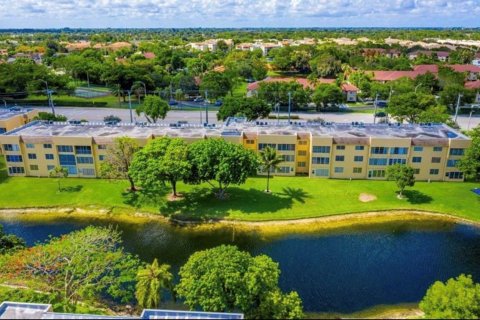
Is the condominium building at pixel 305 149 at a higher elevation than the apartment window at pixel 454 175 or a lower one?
higher

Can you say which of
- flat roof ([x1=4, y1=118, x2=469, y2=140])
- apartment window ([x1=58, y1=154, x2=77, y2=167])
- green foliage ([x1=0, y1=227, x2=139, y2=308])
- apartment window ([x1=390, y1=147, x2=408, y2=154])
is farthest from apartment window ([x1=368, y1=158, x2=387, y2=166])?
apartment window ([x1=58, y1=154, x2=77, y2=167])

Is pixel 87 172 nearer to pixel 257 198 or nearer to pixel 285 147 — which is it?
pixel 257 198

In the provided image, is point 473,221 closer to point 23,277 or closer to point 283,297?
point 283,297

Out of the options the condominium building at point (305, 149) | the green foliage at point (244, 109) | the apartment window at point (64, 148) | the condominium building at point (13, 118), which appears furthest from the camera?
the green foliage at point (244, 109)

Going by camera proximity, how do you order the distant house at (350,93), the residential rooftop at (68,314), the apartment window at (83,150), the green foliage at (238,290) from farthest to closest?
the distant house at (350,93) → the apartment window at (83,150) → the green foliage at (238,290) → the residential rooftop at (68,314)

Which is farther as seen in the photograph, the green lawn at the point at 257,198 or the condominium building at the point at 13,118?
the condominium building at the point at 13,118

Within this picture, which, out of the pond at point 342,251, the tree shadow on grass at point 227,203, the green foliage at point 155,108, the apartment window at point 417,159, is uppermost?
the green foliage at point 155,108

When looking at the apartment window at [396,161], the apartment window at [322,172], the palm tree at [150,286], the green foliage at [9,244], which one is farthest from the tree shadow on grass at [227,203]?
the palm tree at [150,286]

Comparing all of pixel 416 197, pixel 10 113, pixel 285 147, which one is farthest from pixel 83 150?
pixel 416 197

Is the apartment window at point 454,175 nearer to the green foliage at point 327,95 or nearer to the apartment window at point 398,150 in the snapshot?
the apartment window at point 398,150
